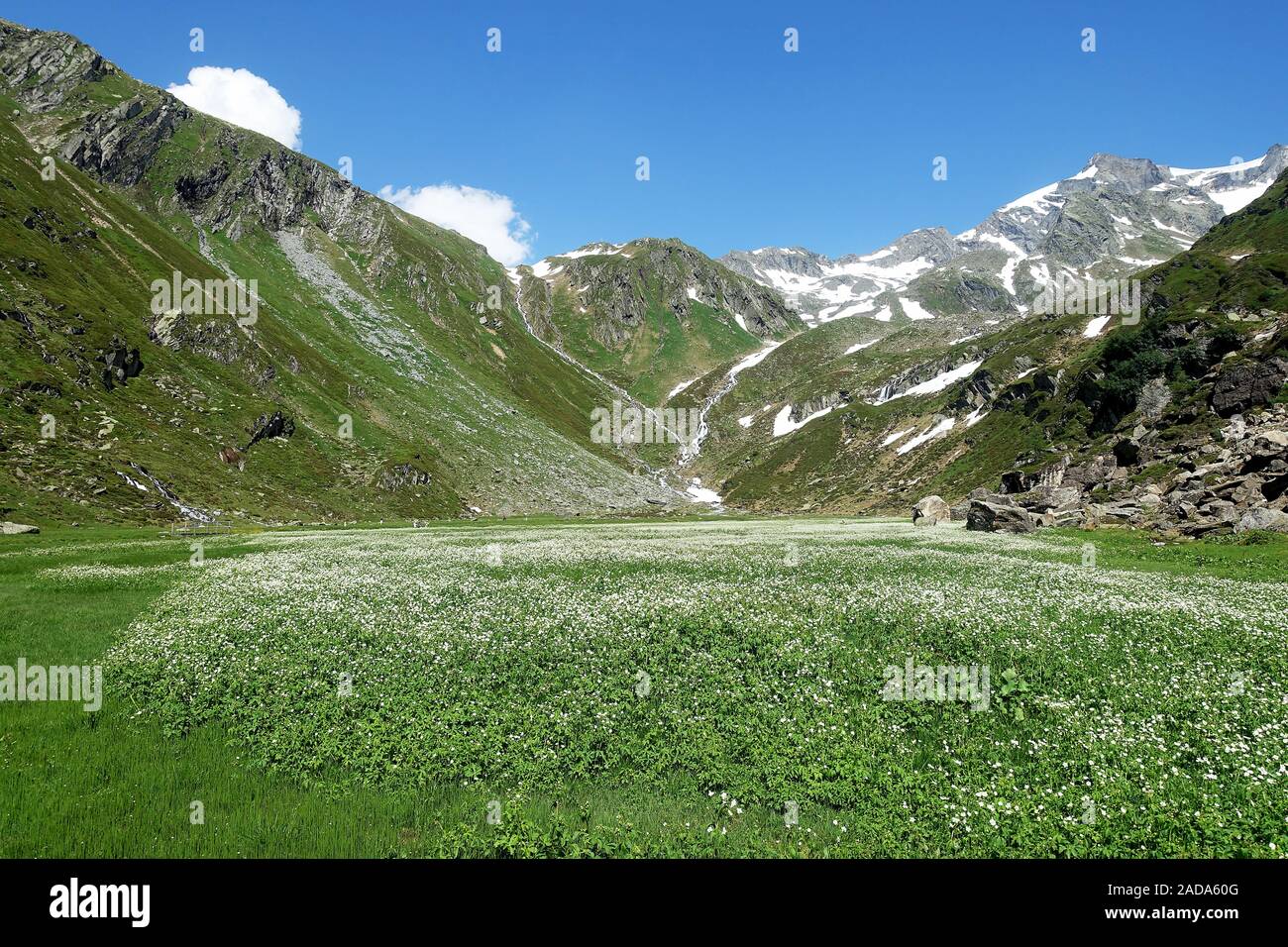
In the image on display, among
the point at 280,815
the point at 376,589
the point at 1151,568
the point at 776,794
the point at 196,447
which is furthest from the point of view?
the point at 196,447

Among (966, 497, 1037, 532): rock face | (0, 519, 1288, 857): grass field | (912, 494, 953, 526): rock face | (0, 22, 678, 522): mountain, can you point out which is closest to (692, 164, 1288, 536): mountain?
A: (966, 497, 1037, 532): rock face

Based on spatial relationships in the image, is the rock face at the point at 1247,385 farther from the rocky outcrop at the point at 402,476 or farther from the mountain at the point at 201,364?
the rocky outcrop at the point at 402,476

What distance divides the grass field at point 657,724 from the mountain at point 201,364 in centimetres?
6006

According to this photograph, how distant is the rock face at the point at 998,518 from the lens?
49.7m

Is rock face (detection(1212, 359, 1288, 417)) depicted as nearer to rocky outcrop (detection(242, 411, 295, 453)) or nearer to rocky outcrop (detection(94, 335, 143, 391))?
rocky outcrop (detection(242, 411, 295, 453))

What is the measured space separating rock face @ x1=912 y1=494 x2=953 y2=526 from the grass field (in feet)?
142

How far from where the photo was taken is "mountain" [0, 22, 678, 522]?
233ft

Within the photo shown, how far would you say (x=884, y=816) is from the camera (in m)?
8.84

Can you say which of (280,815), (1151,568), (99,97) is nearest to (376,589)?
(280,815)

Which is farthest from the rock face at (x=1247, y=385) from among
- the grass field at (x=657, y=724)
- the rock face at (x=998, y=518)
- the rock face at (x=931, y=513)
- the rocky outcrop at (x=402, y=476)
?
the rocky outcrop at (x=402, y=476)

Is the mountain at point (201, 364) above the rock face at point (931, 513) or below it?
above

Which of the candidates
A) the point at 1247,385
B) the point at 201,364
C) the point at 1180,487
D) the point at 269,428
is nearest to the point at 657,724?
the point at 1180,487

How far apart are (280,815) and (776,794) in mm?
7534
